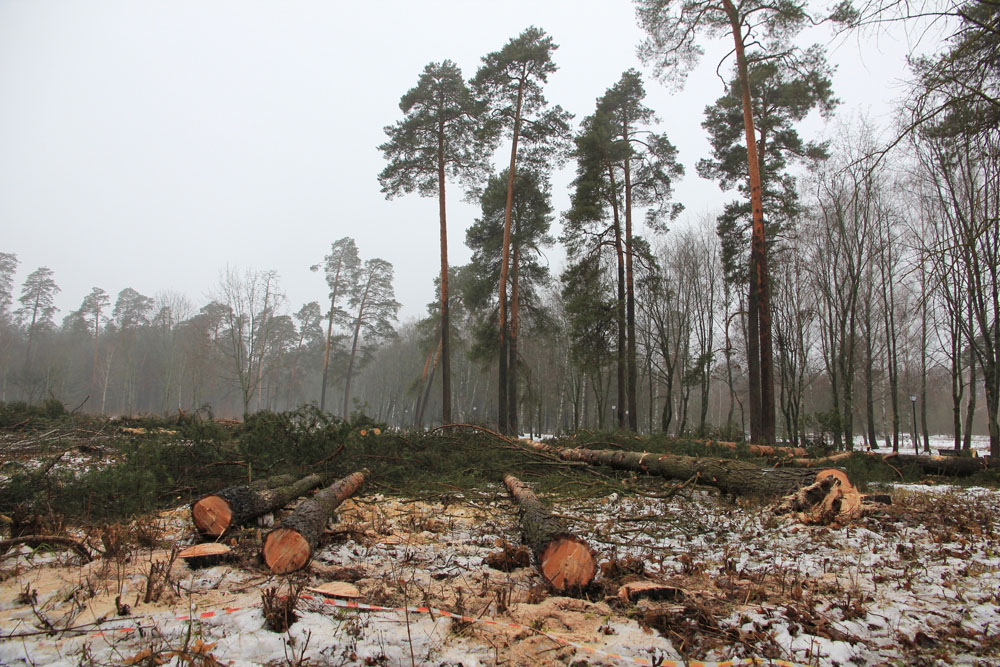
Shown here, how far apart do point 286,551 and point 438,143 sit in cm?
1632

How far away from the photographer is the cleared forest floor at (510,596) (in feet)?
7.27

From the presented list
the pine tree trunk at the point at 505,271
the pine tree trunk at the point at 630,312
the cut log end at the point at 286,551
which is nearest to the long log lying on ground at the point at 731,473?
the cut log end at the point at 286,551

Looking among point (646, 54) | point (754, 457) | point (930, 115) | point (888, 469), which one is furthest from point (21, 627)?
point (646, 54)

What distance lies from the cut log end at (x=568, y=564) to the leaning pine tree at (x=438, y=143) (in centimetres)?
1296

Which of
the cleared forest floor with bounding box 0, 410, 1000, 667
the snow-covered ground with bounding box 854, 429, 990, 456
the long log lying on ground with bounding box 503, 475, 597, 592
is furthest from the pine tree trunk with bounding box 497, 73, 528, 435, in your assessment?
the snow-covered ground with bounding box 854, 429, 990, 456

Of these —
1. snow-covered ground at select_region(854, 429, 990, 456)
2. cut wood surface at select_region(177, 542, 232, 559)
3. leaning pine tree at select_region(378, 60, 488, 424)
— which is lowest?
snow-covered ground at select_region(854, 429, 990, 456)

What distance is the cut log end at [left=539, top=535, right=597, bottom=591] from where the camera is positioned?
3.00 meters

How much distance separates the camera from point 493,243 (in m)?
18.6

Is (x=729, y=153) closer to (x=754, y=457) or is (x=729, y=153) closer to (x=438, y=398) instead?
(x=754, y=457)

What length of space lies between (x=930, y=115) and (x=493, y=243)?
15909 millimetres

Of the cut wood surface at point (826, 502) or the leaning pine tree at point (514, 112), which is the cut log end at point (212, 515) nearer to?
the cut wood surface at point (826, 502)

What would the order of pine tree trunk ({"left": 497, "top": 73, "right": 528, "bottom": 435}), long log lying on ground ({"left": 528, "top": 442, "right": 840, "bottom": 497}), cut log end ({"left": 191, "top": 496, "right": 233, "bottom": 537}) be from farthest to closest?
pine tree trunk ({"left": 497, "top": 73, "right": 528, "bottom": 435}) → long log lying on ground ({"left": 528, "top": 442, "right": 840, "bottom": 497}) → cut log end ({"left": 191, "top": 496, "right": 233, "bottom": 537})

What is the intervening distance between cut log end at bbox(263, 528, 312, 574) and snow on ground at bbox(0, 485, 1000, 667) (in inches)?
4.6

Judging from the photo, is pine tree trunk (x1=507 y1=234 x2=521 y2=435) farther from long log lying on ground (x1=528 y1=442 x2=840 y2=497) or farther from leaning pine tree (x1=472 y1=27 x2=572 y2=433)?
long log lying on ground (x1=528 y1=442 x2=840 y2=497)
